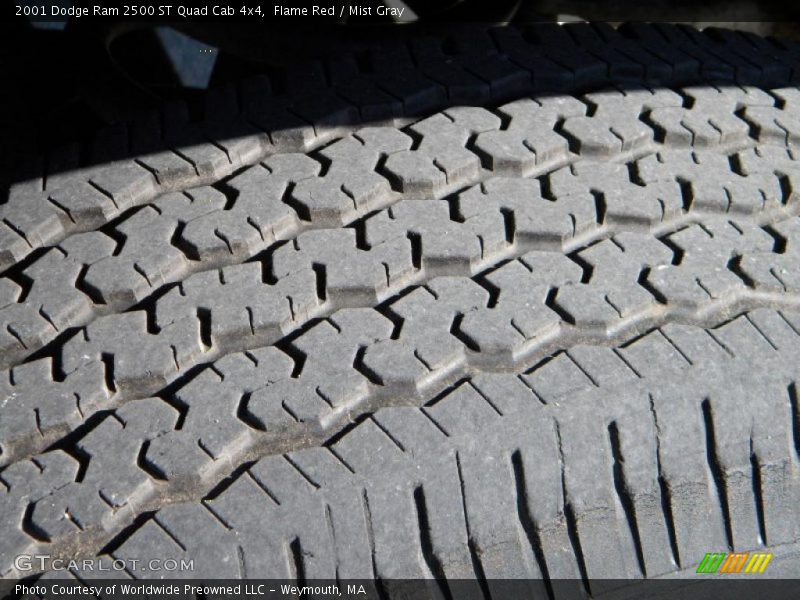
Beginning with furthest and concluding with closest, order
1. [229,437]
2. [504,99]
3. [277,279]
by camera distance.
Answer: [504,99]
[277,279]
[229,437]

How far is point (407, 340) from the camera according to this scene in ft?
4.64

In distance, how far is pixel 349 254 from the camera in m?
1.52

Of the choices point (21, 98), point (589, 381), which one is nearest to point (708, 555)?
point (589, 381)

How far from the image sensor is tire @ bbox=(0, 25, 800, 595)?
1.31m

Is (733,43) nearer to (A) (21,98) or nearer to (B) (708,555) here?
(B) (708,555)

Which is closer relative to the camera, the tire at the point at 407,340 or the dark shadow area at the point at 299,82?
the tire at the point at 407,340

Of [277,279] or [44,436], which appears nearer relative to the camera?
[44,436]

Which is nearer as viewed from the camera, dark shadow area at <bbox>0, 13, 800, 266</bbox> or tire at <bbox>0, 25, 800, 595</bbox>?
tire at <bbox>0, 25, 800, 595</bbox>

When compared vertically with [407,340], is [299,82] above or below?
above

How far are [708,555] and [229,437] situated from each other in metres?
0.71

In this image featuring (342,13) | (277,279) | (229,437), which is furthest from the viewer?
(342,13)

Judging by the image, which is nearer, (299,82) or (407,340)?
(407,340)

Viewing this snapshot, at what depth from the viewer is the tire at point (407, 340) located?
4.30 feet

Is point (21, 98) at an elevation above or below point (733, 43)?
below
